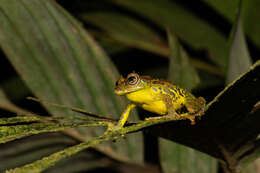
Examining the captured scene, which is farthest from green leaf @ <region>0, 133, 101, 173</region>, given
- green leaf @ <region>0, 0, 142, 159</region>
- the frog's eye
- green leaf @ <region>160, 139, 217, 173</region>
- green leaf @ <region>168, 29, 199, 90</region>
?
green leaf @ <region>168, 29, 199, 90</region>

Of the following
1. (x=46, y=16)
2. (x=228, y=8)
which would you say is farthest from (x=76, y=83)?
(x=228, y=8)

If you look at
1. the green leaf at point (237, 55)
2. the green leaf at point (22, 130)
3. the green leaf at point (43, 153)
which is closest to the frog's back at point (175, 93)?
the green leaf at point (237, 55)

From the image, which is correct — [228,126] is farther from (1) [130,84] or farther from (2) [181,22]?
(2) [181,22]

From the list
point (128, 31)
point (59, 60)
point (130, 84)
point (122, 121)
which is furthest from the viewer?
point (128, 31)

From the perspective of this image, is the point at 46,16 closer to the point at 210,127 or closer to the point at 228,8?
the point at 210,127

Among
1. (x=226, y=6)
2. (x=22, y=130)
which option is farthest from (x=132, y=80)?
(x=226, y=6)

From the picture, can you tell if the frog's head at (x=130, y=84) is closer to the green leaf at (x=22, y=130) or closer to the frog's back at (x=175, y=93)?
the frog's back at (x=175, y=93)

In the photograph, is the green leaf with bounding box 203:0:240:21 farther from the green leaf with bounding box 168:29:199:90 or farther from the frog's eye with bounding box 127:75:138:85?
the frog's eye with bounding box 127:75:138:85
